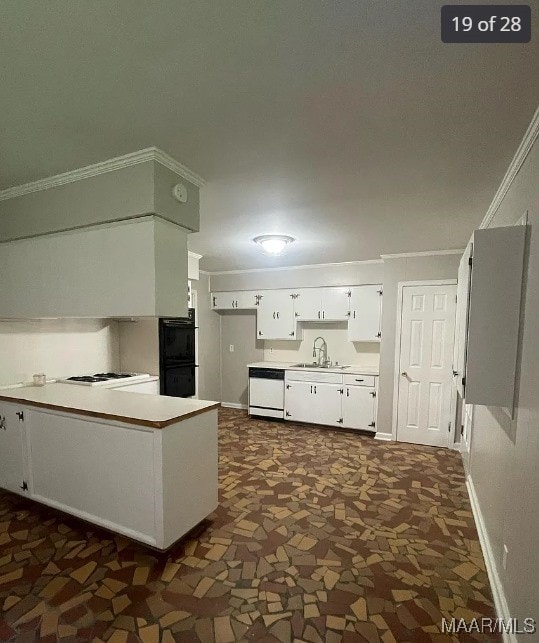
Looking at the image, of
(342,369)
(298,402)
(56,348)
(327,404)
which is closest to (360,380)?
(342,369)

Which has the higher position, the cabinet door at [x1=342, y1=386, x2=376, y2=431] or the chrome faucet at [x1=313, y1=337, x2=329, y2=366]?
the chrome faucet at [x1=313, y1=337, x2=329, y2=366]

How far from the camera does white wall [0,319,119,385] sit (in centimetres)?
315

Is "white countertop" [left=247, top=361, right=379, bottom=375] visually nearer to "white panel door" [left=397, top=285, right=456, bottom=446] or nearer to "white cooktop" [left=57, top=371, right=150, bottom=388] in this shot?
"white panel door" [left=397, top=285, right=456, bottom=446]

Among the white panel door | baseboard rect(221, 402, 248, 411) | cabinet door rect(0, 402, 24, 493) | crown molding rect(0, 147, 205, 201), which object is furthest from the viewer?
baseboard rect(221, 402, 248, 411)

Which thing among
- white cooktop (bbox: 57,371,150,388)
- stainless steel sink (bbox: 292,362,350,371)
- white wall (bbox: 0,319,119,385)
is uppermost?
white wall (bbox: 0,319,119,385)

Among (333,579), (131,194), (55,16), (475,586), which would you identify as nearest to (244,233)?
(131,194)

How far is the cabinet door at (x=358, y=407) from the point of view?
4477mm

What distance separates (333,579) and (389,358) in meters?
2.88

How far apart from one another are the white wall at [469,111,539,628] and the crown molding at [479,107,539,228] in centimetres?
2

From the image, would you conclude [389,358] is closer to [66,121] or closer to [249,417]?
[249,417]

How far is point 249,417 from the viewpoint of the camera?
5.38 meters

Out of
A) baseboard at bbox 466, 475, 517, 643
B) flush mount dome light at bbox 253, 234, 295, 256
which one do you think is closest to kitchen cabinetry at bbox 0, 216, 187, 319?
flush mount dome light at bbox 253, 234, 295, 256

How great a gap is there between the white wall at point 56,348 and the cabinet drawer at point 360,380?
10.3 feet

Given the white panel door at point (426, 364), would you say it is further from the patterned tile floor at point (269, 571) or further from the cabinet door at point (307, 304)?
the cabinet door at point (307, 304)
